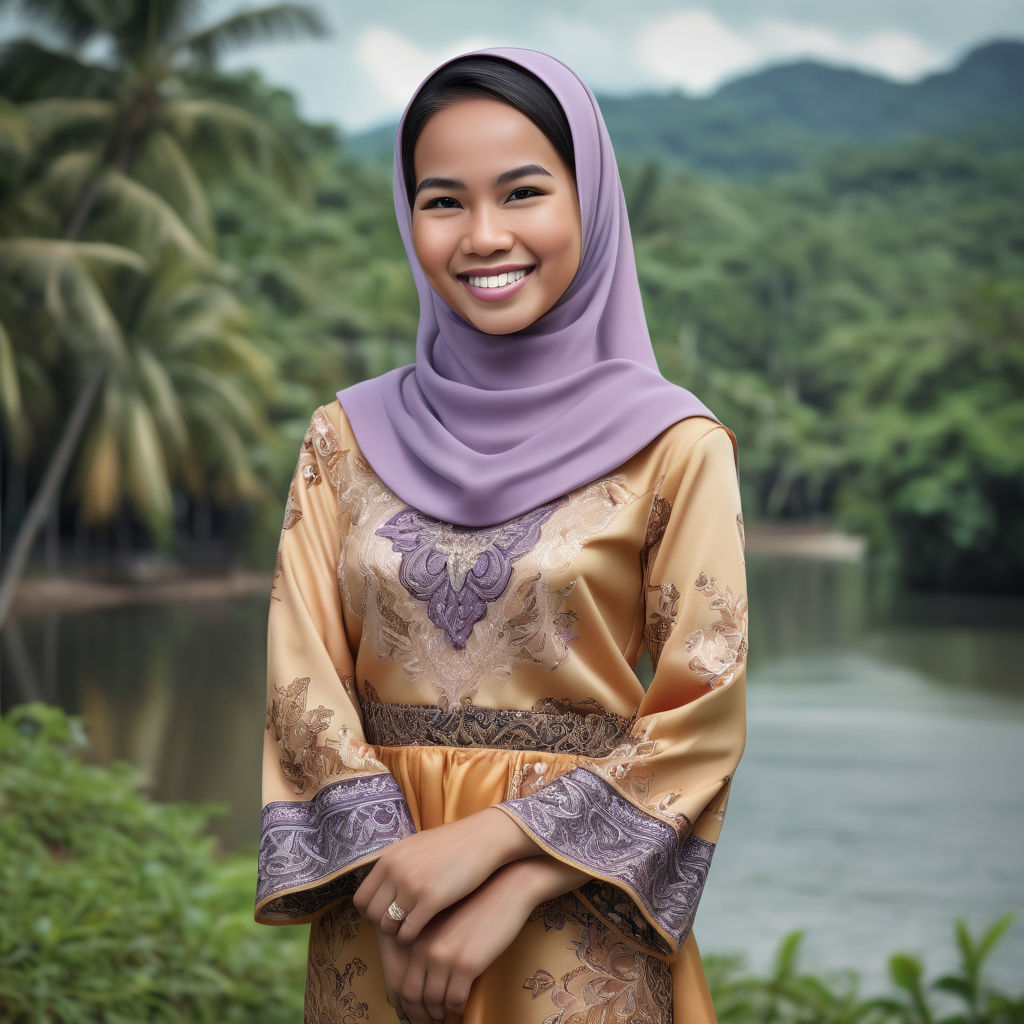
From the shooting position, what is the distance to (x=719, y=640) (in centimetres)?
90

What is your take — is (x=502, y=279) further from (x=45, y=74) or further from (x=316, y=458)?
(x=45, y=74)

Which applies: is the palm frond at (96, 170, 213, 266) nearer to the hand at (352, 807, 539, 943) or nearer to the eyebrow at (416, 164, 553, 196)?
the eyebrow at (416, 164, 553, 196)

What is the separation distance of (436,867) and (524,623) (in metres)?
0.21

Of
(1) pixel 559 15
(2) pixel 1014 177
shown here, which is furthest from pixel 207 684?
(2) pixel 1014 177

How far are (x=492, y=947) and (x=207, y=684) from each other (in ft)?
27.9

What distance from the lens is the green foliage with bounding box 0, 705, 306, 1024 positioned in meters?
2.15

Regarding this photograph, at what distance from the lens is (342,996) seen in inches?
37.7

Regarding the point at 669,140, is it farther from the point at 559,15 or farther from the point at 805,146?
the point at 559,15

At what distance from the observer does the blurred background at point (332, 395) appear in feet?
10.4

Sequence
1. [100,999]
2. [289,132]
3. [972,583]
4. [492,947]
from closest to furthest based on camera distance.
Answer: [492,947] → [100,999] → [972,583] → [289,132]

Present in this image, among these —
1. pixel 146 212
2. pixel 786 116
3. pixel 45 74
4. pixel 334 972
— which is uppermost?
pixel 786 116

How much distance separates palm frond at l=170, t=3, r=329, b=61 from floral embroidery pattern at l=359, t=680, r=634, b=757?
8.50 metres

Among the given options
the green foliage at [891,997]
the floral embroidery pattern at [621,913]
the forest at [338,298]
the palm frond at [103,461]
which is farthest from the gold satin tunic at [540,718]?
the palm frond at [103,461]

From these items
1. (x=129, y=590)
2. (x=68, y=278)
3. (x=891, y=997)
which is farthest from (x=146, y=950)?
(x=129, y=590)
